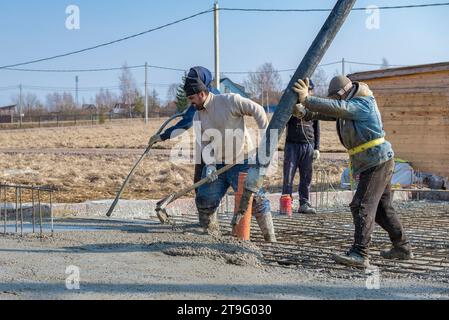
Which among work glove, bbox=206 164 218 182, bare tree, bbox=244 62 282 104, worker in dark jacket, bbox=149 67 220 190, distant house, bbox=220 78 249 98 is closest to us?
work glove, bbox=206 164 218 182

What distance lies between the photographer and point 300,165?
32.2ft

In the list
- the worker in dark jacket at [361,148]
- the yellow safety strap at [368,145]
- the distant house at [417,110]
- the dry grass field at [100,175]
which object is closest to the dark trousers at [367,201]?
the worker in dark jacket at [361,148]

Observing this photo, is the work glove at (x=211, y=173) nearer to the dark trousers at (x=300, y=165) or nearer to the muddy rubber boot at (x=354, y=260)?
the muddy rubber boot at (x=354, y=260)

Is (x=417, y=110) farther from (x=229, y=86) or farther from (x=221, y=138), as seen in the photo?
(x=229, y=86)

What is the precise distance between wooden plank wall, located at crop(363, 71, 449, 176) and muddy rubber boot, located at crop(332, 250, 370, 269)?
31.8ft

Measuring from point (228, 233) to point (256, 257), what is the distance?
1.59 meters

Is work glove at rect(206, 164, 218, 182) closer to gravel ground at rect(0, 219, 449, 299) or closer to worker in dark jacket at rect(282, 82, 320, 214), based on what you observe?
gravel ground at rect(0, 219, 449, 299)

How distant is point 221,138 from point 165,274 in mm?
2259

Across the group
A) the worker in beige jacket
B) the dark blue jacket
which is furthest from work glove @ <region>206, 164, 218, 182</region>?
the dark blue jacket

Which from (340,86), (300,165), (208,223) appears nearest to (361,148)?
(340,86)

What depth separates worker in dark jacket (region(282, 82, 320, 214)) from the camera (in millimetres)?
9648

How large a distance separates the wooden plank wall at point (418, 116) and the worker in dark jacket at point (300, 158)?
5872 millimetres

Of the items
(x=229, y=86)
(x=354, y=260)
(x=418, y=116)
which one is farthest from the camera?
(x=229, y=86)
